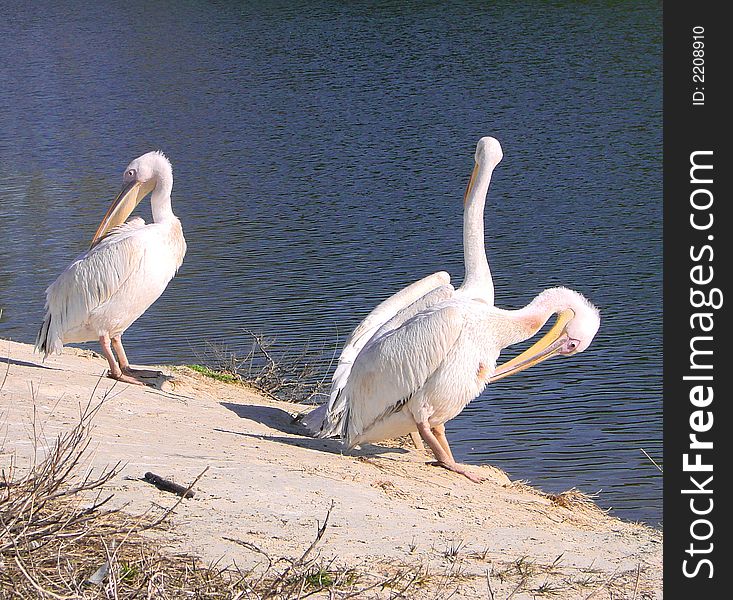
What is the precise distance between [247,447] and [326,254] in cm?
643

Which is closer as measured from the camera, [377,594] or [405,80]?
[377,594]

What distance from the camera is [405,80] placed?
20.6m

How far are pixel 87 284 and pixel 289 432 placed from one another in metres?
1.50

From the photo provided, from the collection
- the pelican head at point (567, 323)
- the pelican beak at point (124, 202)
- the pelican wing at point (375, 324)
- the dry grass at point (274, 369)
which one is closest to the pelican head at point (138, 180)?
the pelican beak at point (124, 202)

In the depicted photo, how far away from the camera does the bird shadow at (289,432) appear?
5.88 metres

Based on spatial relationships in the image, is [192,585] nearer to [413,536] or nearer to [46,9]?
[413,536]

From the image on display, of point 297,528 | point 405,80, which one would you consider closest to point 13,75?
point 405,80

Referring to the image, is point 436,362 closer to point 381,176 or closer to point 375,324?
point 375,324

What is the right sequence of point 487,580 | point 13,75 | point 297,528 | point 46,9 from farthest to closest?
point 46,9
point 13,75
point 297,528
point 487,580

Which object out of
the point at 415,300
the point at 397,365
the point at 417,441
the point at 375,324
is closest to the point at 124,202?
the point at 375,324

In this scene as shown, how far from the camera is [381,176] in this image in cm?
1475
